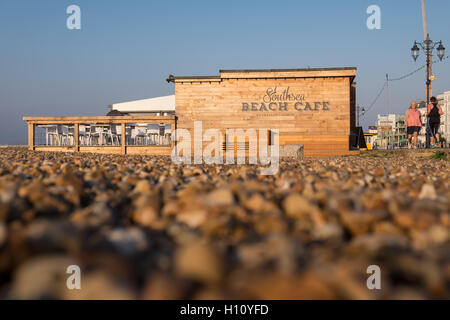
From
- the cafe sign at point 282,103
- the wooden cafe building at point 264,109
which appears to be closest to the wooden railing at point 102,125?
the wooden cafe building at point 264,109

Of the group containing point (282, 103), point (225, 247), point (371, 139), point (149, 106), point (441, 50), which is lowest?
point (225, 247)

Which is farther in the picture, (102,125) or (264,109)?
(264,109)

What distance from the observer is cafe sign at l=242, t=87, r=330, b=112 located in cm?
1455

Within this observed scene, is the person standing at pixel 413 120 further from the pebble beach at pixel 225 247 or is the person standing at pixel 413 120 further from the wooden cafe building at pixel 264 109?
the pebble beach at pixel 225 247

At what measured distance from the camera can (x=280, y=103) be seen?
1469 centimetres

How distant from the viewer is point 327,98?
14.5 metres

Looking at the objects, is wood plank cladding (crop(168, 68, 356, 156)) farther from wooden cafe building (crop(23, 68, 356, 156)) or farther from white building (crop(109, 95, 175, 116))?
white building (crop(109, 95, 175, 116))

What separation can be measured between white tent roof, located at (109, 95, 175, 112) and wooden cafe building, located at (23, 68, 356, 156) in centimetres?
491

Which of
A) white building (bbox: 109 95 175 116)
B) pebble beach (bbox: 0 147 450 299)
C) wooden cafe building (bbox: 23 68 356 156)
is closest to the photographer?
pebble beach (bbox: 0 147 450 299)

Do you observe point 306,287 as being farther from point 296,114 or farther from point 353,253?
point 296,114

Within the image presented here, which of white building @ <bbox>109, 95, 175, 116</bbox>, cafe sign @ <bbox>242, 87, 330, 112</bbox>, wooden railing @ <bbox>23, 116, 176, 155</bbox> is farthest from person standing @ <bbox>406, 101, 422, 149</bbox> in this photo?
white building @ <bbox>109, 95, 175, 116</bbox>

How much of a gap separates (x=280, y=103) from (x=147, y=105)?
28.3 ft

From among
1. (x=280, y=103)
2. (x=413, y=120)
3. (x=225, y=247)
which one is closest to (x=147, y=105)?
(x=280, y=103)

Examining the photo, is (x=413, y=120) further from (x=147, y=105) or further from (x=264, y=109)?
(x=147, y=105)
